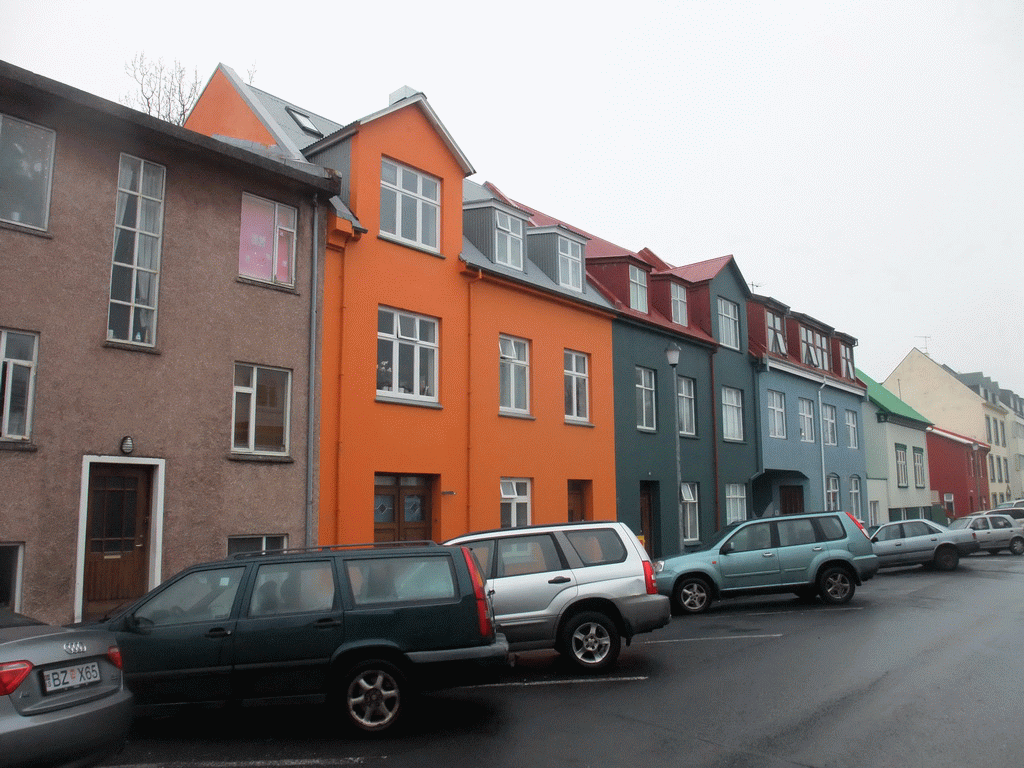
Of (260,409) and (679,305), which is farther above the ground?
(679,305)

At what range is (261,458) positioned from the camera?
13.7 metres

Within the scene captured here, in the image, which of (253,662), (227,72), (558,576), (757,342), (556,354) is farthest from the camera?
(757,342)

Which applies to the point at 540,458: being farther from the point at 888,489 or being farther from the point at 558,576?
the point at 888,489

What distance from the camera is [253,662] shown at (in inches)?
296

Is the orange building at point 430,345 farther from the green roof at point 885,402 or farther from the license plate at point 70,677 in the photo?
the green roof at point 885,402

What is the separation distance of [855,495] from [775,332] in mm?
9643

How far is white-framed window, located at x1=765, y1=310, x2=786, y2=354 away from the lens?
1268 inches

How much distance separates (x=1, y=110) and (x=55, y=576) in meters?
5.99

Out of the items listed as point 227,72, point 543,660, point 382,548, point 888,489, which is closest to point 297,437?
point 543,660

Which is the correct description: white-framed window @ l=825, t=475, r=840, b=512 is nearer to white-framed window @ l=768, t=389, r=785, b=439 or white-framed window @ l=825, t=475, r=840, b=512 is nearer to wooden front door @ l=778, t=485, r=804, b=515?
wooden front door @ l=778, t=485, r=804, b=515

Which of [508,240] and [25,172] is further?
[508,240]

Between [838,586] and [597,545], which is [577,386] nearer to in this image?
[838,586]

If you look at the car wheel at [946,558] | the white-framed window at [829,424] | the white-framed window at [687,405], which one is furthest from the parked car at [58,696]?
the white-framed window at [829,424]

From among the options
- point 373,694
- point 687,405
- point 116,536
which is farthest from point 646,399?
point 373,694
